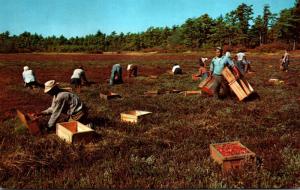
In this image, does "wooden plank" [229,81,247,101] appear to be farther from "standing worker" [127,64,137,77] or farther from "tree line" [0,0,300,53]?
"standing worker" [127,64,137,77]

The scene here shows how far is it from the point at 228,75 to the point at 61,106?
7680mm

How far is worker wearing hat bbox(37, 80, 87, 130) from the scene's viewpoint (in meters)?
9.66

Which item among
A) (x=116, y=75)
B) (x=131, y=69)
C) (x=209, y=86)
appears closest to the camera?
(x=209, y=86)

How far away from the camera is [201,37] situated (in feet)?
153

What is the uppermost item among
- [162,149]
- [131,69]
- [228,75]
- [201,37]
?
[201,37]

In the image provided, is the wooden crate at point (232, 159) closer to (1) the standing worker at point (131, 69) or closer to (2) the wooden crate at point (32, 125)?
(2) the wooden crate at point (32, 125)

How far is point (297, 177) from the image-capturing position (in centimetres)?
659

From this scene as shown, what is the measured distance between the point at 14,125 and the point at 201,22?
41.7m

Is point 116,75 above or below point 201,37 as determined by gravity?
below

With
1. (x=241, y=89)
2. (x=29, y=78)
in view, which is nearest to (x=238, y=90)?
(x=241, y=89)

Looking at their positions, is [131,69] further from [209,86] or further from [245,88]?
[245,88]

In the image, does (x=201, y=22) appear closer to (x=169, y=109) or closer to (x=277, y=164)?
(x=169, y=109)

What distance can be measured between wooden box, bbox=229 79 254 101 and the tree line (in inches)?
92.6

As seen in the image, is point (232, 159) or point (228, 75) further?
point (228, 75)
